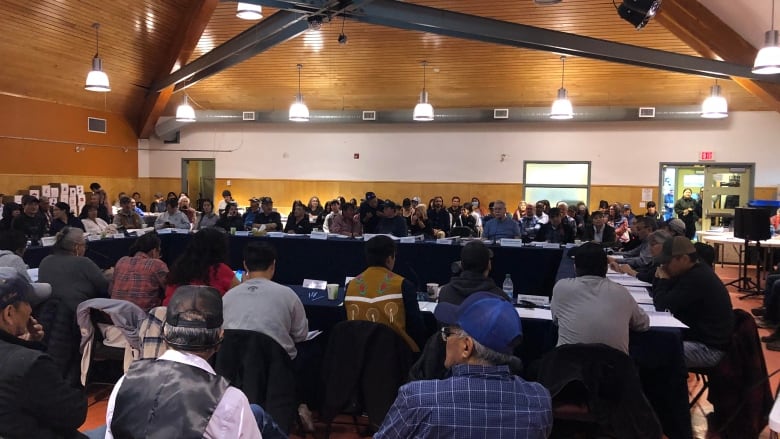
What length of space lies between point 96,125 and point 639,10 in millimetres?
11092

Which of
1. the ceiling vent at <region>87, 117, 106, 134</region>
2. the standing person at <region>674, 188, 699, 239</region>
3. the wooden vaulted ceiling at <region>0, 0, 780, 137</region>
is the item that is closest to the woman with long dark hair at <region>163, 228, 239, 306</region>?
the wooden vaulted ceiling at <region>0, 0, 780, 137</region>

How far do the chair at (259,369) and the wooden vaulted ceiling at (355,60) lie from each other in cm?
630

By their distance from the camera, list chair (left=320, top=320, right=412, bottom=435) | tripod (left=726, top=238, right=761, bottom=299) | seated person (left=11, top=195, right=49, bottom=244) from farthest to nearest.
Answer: tripod (left=726, top=238, right=761, bottom=299) < seated person (left=11, top=195, right=49, bottom=244) < chair (left=320, top=320, right=412, bottom=435)

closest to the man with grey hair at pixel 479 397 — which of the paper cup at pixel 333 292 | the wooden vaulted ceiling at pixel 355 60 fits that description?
the paper cup at pixel 333 292

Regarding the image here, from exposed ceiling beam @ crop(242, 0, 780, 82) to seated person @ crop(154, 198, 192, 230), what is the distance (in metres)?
3.97

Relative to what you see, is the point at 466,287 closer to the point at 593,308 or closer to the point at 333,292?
the point at 593,308

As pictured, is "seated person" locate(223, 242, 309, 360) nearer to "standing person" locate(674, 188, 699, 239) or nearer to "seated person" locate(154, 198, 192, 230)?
"seated person" locate(154, 198, 192, 230)

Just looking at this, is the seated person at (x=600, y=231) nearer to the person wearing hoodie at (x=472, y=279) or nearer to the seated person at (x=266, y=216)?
the seated person at (x=266, y=216)

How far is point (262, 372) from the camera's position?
117 inches

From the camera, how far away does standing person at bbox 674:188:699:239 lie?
10.6 metres

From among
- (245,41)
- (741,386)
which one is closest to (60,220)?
(245,41)

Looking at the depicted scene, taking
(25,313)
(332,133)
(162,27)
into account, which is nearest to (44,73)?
(162,27)

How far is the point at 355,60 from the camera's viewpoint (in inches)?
406

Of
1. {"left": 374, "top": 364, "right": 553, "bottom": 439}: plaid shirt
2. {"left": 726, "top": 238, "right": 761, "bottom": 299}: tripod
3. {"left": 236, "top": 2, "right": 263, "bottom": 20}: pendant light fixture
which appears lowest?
{"left": 726, "top": 238, "right": 761, "bottom": 299}: tripod
